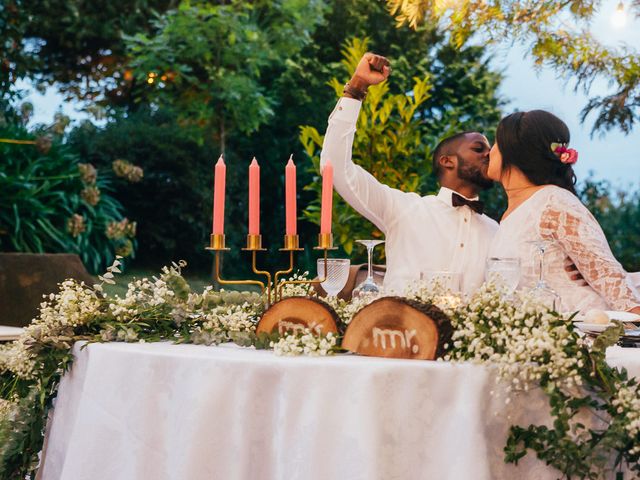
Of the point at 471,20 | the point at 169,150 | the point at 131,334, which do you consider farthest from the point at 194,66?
the point at 131,334

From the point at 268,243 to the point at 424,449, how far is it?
406 inches

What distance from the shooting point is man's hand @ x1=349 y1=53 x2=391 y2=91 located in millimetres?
2703

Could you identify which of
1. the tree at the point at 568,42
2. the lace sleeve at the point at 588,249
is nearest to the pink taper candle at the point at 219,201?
the lace sleeve at the point at 588,249

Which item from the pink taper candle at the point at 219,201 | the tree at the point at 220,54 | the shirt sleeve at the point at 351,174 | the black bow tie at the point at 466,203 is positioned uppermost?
the tree at the point at 220,54

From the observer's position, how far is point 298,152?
12250 mm

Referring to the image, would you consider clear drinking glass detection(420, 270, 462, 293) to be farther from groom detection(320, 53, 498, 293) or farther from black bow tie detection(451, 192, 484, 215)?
black bow tie detection(451, 192, 484, 215)

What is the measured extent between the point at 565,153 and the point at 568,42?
4000mm

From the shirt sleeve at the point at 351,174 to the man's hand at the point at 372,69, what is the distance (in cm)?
22

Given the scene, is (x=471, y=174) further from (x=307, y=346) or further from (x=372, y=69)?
(x=307, y=346)

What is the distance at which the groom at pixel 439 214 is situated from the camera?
3.34 metres

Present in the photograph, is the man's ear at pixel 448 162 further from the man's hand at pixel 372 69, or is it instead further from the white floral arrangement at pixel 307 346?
the white floral arrangement at pixel 307 346

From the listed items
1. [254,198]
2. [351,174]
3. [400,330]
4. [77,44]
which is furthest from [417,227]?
[77,44]

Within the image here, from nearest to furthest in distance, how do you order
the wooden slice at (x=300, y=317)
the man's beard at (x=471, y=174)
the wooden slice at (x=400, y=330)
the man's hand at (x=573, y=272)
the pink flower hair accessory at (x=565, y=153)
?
1. the wooden slice at (x=400, y=330)
2. the wooden slice at (x=300, y=317)
3. the man's hand at (x=573, y=272)
4. the pink flower hair accessory at (x=565, y=153)
5. the man's beard at (x=471, y=174)

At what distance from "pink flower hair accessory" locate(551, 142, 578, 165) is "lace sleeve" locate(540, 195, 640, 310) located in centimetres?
18
